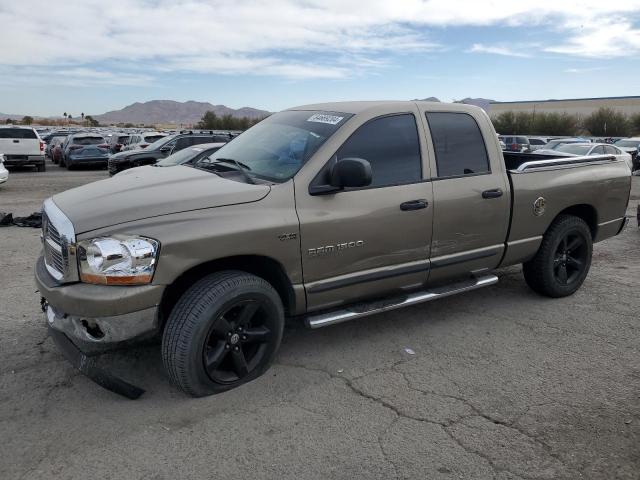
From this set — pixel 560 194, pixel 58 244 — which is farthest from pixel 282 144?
pixel 560 194

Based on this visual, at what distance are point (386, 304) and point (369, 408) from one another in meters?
0.97

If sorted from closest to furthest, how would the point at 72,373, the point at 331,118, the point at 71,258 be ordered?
the point at 71,258 < the point at 72,373 < the point at 331,118

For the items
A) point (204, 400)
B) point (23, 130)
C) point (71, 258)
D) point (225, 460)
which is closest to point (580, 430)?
point (225, 460)

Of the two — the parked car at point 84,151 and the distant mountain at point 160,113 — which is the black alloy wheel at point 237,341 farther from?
the distant mountain at point 160,113

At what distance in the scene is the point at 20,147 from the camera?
20.8 metres

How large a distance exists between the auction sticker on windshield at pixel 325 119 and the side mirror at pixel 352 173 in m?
0.58

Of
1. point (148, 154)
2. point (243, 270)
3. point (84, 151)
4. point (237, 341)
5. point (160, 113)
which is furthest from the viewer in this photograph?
point (160, 113)

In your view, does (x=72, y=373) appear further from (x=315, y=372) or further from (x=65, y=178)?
(x=65, y=178)

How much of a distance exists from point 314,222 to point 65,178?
1806cm

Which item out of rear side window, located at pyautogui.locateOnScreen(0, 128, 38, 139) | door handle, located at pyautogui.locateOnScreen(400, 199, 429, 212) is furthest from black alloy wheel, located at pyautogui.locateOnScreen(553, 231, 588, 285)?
rear side window, located at pyautogui.locateOnScreen(0, 128, 38, 139)

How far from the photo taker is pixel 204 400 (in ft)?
11.5

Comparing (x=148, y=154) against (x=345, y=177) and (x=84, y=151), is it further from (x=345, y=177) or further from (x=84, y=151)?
(x=345, y=177)

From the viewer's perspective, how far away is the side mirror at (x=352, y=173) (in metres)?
3.61

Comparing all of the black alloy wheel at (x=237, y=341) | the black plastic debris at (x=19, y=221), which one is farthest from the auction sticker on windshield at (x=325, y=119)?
the black plastic debris at (x=19, y=221)
